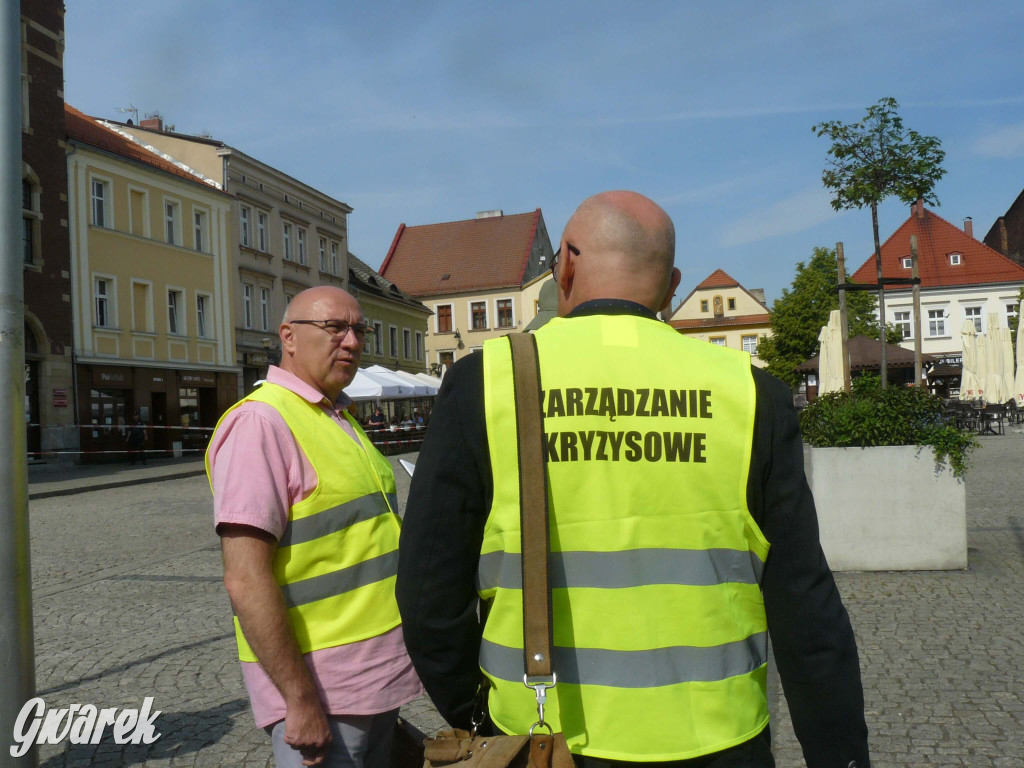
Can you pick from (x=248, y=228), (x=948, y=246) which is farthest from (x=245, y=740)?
(x=948, y=246)

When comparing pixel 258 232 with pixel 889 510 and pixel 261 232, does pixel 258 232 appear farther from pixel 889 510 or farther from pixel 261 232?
pixel 889 510

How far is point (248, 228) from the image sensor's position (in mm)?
37969

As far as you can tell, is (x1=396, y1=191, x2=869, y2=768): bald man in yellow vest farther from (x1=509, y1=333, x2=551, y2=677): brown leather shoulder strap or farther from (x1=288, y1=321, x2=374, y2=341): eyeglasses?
(x1=288, y1=321, x2=374, y2=341): eyeglasses

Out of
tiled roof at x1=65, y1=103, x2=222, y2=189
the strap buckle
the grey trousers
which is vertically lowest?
the grey trousers

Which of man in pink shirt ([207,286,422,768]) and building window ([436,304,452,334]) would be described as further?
building window ([436,304,452,334])

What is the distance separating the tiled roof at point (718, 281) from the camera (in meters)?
80.8

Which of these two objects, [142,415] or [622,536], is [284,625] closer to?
[622,536]

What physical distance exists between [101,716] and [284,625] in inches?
123

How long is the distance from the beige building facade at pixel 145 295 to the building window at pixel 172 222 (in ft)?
0.16

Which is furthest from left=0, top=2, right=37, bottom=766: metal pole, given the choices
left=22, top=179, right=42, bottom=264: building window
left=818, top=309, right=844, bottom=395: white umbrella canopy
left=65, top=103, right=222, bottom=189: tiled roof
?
left=65, top=103, right=222, bottom=189: tiled roof

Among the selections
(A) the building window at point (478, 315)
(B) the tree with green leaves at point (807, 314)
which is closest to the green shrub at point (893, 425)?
(B) the tree with green leaves at point (807, 314)

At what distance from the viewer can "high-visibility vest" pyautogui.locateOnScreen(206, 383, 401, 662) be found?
2447 mm

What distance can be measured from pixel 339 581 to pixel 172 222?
33.1 meters

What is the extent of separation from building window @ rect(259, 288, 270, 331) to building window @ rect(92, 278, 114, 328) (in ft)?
28.5
